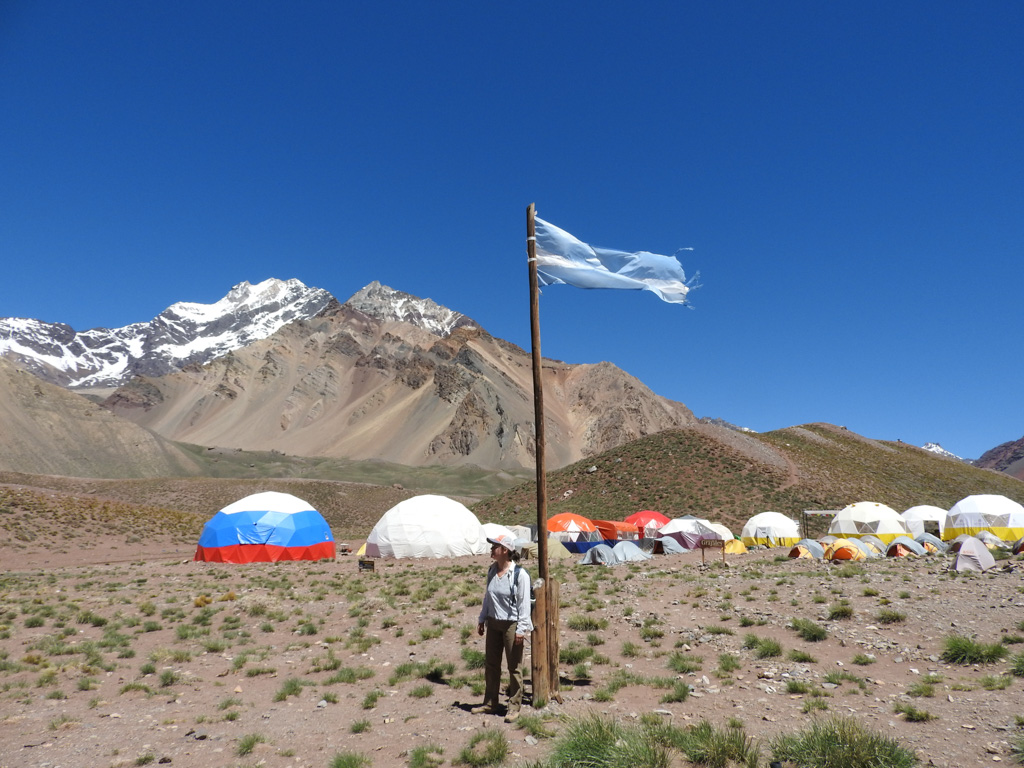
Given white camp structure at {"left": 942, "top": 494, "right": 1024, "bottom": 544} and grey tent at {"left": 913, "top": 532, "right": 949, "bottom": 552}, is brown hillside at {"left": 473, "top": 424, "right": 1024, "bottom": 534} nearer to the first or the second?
white camp structure at {"left": 942, "top": 494, "right": 1024, "bottom": 544}

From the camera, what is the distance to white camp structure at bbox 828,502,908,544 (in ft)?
130

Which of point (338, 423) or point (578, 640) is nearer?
point (578, 640)

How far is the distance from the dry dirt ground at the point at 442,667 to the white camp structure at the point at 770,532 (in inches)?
840

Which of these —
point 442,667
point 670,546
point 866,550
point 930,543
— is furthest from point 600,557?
point 442,667

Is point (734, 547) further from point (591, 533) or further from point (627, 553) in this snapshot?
point (627, 553)

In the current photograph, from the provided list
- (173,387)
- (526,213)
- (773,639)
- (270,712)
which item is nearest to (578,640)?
(773,639)

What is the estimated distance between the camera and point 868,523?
1590 inches

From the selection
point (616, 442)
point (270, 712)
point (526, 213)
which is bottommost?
point (270, 712)

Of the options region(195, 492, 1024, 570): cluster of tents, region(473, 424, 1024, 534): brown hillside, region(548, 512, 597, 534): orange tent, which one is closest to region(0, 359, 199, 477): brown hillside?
region(473, 424, 1024, 534): brown hillside

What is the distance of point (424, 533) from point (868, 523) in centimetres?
2710

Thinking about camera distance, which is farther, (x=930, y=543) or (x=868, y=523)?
(x=868, y=523)

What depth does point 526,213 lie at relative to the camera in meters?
9.38

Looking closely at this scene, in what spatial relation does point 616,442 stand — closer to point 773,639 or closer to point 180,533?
point 180,533

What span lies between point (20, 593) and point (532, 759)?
19343 mm
